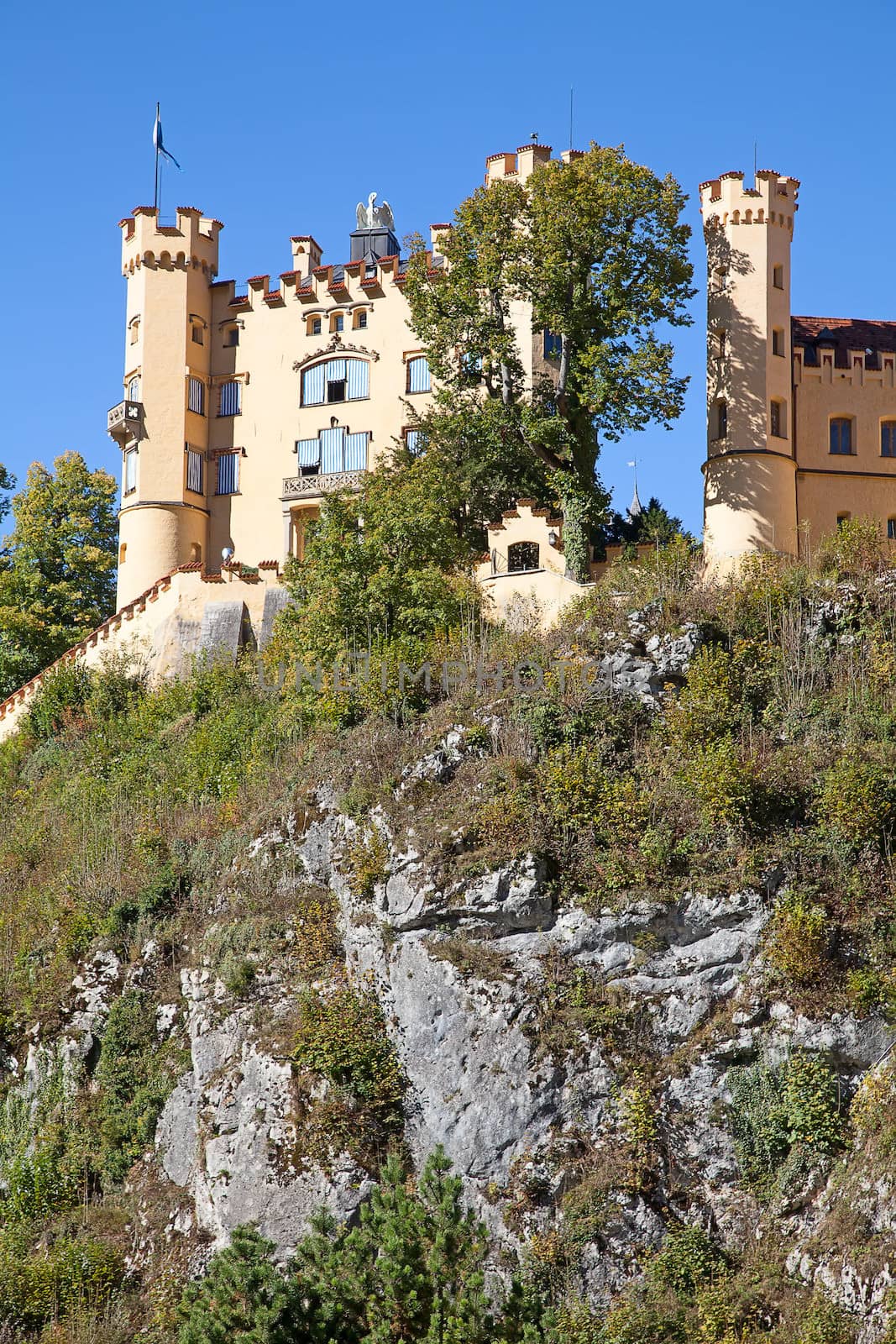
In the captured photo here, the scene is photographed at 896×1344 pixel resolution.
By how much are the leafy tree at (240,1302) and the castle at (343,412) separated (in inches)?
710

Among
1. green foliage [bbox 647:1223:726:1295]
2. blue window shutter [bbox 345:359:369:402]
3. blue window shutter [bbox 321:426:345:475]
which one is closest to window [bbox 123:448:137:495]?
blue window shutter [bbox 321:426:345:475]

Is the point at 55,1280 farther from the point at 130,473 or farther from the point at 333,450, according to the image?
the point at 130,473

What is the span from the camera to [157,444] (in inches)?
1929

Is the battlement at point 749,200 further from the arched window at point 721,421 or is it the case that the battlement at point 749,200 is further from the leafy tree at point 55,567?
the leafy tree at point 55,567

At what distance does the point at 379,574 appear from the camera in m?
37.5

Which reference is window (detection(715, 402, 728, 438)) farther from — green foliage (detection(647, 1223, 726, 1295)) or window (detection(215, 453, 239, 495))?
green foliage (detection(647, 1223, 726, 1295))

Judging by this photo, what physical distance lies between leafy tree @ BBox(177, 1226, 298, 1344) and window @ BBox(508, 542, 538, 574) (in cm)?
1966

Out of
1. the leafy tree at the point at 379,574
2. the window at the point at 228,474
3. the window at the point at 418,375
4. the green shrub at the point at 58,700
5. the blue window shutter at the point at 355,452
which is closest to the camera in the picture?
the leafy tree at the point at 379,574

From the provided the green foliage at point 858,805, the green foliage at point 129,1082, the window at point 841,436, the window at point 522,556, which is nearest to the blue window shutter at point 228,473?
the window at point 522,556

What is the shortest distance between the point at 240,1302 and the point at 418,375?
29.5 metres

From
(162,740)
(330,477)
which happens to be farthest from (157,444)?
(162,740)

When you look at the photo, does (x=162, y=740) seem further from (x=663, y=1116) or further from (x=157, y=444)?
(x=663, y=1116)

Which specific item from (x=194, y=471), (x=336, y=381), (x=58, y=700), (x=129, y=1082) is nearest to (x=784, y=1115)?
(x=129, y=1082)

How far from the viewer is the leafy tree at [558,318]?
4050 cm
